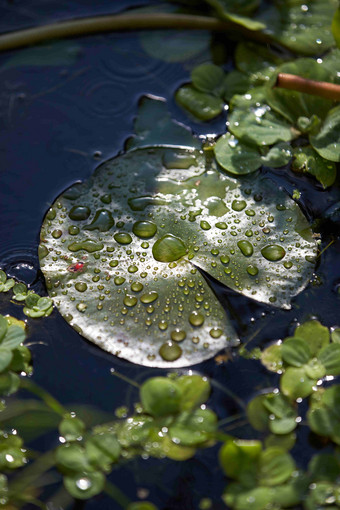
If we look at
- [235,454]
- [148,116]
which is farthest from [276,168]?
[235,454]

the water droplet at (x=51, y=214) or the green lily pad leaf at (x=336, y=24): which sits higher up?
the green lily pad leaf at (x=336, y=24)

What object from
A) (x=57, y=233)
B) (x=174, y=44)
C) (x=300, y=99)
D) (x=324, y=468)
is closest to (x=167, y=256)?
(x=57, y=233)

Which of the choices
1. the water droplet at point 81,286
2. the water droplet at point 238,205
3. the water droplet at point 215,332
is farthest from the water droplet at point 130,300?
the water droplet at point 238,205

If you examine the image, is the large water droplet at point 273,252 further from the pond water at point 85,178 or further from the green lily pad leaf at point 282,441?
the green lily pad leaf at point 282,441

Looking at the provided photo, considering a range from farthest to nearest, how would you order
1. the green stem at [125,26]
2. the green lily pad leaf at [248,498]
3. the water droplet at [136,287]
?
the green stem at [125,26], the water droplet at [136,287], the green lily pad leaf at [248,498]

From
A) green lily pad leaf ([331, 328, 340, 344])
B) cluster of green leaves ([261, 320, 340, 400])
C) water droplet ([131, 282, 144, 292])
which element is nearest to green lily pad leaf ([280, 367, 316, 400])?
cluster of green leaves ([261, 320, 340, 400])

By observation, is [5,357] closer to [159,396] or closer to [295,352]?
[159,396]
